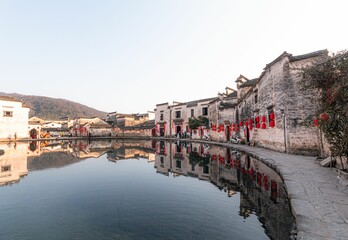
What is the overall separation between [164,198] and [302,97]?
1095 centimetres

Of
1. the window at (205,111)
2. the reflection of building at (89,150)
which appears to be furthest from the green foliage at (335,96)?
the window at (205,111)

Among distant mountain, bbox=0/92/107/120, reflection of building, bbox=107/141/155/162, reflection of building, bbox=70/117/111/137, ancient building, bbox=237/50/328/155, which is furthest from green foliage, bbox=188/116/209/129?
distant mountain, bbox=0/92/107/120

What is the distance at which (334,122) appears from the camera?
5.51 meters

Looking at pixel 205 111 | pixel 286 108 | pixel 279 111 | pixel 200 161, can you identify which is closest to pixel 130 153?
pixel 200 161

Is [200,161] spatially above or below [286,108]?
below

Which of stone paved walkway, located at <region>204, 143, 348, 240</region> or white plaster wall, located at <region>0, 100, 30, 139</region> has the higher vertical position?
white plaster wall, located at <region>0, 100, 30, 139</region>

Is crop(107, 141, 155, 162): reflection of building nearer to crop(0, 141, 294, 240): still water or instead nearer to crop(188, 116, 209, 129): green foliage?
crop(0, 141, 294, 240): still water

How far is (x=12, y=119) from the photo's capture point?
30.3 m

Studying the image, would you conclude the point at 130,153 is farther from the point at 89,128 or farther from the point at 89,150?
the point at 89,128

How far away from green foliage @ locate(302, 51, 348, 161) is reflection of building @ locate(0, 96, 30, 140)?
39.1 m

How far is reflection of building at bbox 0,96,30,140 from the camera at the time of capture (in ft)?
96.9

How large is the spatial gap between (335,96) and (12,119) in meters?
39.8

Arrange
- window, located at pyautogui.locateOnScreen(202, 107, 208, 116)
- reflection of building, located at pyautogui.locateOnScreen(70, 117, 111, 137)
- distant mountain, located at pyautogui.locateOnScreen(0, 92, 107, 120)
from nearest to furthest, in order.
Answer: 1. window, located at pyautogui.locateOnScreen(202, 107, 208, 116)
2. reflection of building, located at pyautogui.locateOnScreen(70, 117, 111, 137)
3. distant mountain, located at pyautogui.locateOnScreen(0, 92, 107, 120)

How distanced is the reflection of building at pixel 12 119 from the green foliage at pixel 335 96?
39.1m
